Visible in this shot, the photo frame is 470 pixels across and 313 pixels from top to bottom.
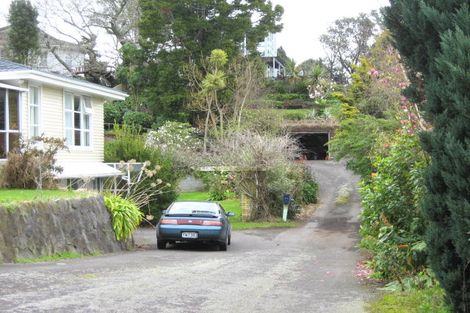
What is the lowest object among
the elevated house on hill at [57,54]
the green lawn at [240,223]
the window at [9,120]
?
the green lawn at [240,223]

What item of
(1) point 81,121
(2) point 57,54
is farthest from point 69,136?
(2) point 57,54

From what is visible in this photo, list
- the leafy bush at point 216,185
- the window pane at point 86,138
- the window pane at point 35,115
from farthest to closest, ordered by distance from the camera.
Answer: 1. the leafy bush at point 216,185
2. the window pane at point 86,138
3. the window pane at point 35,115

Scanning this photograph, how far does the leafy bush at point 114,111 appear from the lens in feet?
160

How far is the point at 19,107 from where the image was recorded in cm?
2022

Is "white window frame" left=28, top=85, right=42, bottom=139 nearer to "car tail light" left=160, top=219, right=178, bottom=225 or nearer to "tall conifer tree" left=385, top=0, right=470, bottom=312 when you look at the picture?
"car tail light" left=160, top=219, right=178, bottom=225

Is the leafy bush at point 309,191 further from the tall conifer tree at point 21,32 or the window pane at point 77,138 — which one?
the tall conifer tree at point 21,32

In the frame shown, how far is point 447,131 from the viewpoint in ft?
19.2

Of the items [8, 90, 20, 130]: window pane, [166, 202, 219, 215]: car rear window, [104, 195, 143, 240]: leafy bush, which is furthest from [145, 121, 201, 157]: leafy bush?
[104, 195, 143, 240]: leafy bush

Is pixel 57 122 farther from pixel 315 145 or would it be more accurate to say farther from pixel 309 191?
pixel 315 145

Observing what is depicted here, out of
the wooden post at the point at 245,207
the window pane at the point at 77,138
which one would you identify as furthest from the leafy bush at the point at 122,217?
the wooden post at the point at 245,207

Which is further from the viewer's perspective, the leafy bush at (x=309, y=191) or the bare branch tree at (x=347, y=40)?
the bare branch tree at (x=347, y=40)

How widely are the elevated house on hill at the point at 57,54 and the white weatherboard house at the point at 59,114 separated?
2779 centimetres

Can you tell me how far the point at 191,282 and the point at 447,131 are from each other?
589 centimetres

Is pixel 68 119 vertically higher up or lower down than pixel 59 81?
lower down
